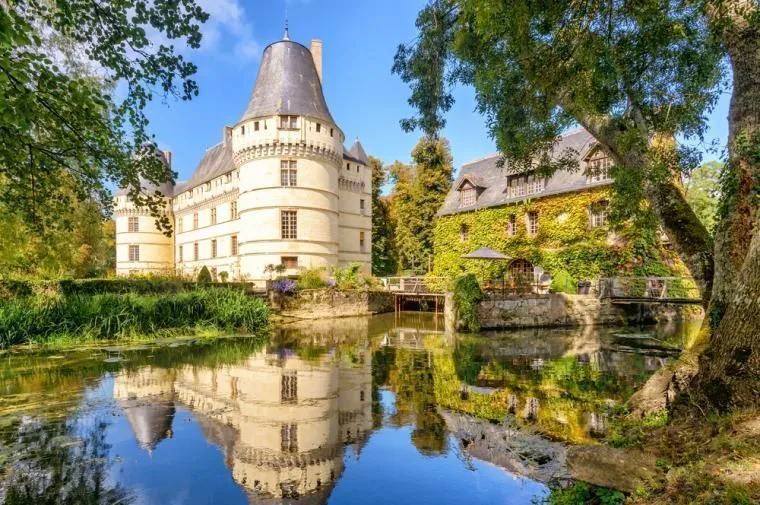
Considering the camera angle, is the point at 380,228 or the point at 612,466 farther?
the point at 380,228

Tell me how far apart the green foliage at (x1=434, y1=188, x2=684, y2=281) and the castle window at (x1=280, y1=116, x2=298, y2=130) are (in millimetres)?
10225

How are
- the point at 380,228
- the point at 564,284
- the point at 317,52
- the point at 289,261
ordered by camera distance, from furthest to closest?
the point at 380,228 → the point at 317,52 → the point at 289,261 → the point at 564,284

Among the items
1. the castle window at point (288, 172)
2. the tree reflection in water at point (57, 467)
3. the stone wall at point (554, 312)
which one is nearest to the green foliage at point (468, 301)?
the stone wall at point (554, 312)

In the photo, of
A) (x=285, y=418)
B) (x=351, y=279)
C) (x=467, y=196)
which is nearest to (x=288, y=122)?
(x=351, y=279)

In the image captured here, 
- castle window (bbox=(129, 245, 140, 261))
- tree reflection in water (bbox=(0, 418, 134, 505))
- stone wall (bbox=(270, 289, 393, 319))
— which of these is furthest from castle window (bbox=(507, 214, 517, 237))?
castle window (bbox=(129, 245, 140, 261))

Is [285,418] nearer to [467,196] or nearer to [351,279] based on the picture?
[351,279]

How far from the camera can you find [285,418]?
18.0 ft

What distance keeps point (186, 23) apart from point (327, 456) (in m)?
4.43

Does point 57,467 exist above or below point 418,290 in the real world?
below

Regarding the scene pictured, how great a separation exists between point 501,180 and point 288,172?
12.1m

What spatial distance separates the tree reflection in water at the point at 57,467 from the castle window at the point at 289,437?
1.49 meters

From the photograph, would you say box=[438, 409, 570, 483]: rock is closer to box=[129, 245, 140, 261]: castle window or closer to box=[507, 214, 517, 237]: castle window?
box=[507, 214, 517, 237]: castle window

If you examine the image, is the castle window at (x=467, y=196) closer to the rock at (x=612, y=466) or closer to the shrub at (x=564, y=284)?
the shrub at (x=564, y=284)

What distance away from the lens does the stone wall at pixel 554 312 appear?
15.4 m
